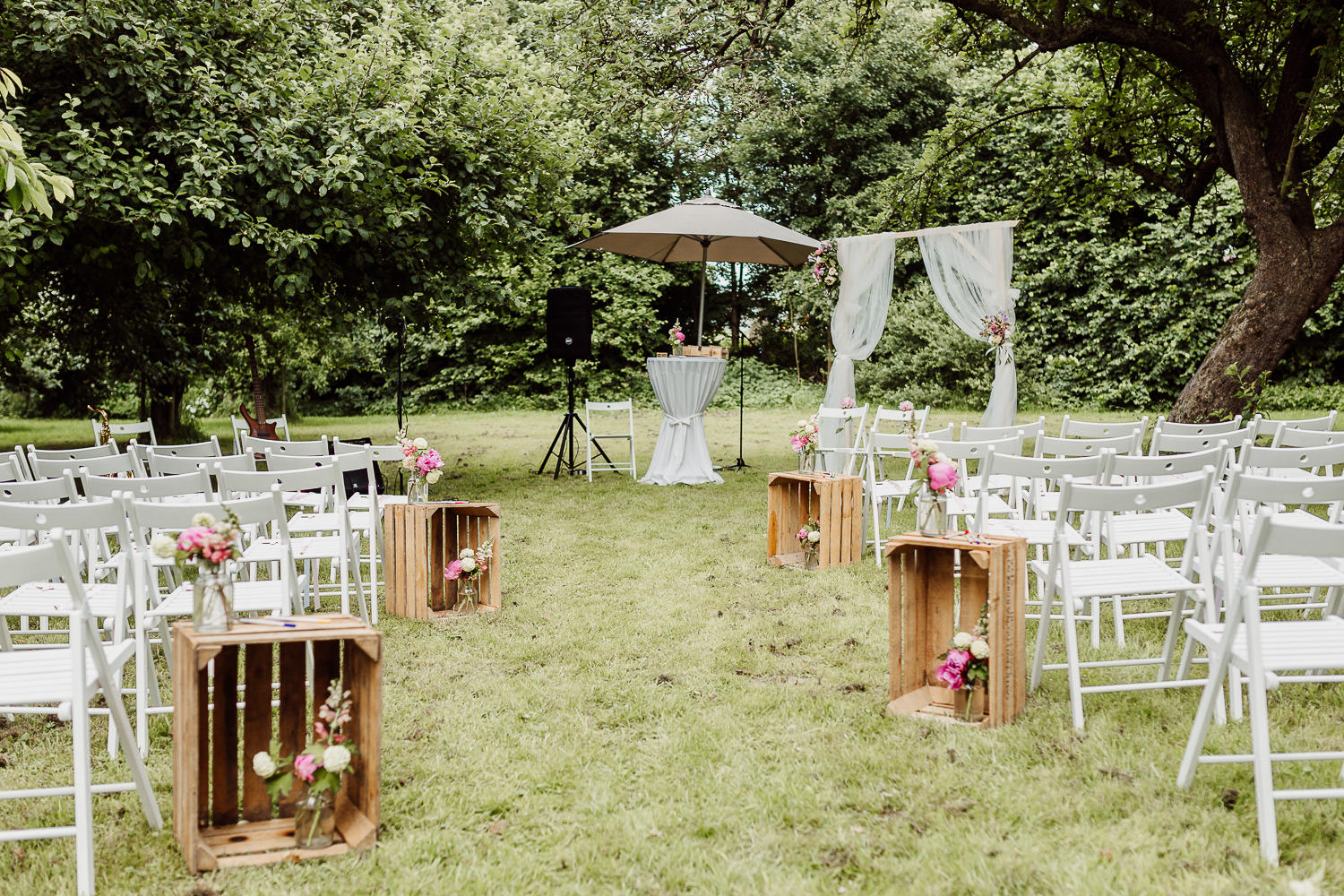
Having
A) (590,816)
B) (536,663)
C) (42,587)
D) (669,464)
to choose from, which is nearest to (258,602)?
(42,587)

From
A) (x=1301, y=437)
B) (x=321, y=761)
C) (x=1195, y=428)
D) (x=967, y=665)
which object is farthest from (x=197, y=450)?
(x=1301, y=437)

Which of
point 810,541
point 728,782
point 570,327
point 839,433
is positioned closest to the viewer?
point 728,782

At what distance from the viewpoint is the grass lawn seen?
2330 millimetres

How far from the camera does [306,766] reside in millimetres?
2441

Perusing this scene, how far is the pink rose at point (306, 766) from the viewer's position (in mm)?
2436

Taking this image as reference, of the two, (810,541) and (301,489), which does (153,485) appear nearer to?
(301,489)

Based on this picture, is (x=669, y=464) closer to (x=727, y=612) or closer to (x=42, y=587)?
(x=727, y=612)

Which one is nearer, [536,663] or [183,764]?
[183,764]

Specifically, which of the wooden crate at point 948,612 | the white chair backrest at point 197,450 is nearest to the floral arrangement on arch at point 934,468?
the wooden crate at point 948,612

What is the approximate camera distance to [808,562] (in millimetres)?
5848

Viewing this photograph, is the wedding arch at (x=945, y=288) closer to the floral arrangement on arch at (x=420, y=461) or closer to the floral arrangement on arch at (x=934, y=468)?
the floral arrangement on arch at (x=420, y=461)

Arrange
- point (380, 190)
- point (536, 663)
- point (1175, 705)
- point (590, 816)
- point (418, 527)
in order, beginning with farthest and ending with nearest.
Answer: point (380, 190), point (418, 527), point (536, 663), point (1175, 705), point (590, 816)

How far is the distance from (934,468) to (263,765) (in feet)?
7.67

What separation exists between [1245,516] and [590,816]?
8.42 feet
